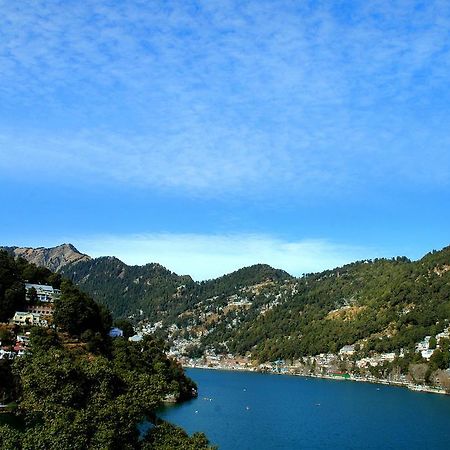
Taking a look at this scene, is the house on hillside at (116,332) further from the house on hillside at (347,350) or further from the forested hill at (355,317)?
the house on hillside at (347,350)

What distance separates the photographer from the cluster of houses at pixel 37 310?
58581 millimetres

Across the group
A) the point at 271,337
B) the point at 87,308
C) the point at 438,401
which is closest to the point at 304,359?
the point at 271,337

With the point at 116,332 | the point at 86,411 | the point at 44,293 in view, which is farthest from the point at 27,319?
the point at 86,411

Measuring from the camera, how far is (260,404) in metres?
72.6

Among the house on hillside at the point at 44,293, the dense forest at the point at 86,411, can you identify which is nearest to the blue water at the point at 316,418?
the dense forest at the point at 86,411

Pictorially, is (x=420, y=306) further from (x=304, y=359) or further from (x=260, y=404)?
(x=260, y=404)

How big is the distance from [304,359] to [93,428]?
125 m

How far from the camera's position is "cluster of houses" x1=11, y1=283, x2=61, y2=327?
58.6m

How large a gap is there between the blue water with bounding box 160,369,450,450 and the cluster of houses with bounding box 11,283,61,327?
52.2 feet

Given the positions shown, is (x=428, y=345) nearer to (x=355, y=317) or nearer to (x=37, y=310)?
(x=355, y=317)

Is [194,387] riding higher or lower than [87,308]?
lower

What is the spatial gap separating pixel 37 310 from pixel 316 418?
32476mm

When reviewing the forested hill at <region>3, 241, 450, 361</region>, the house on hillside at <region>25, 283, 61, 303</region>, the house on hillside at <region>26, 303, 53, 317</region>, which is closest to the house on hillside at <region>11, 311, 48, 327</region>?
the house on hillside at <region>26, 303, 53, 317</region>

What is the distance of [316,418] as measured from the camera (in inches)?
2389
